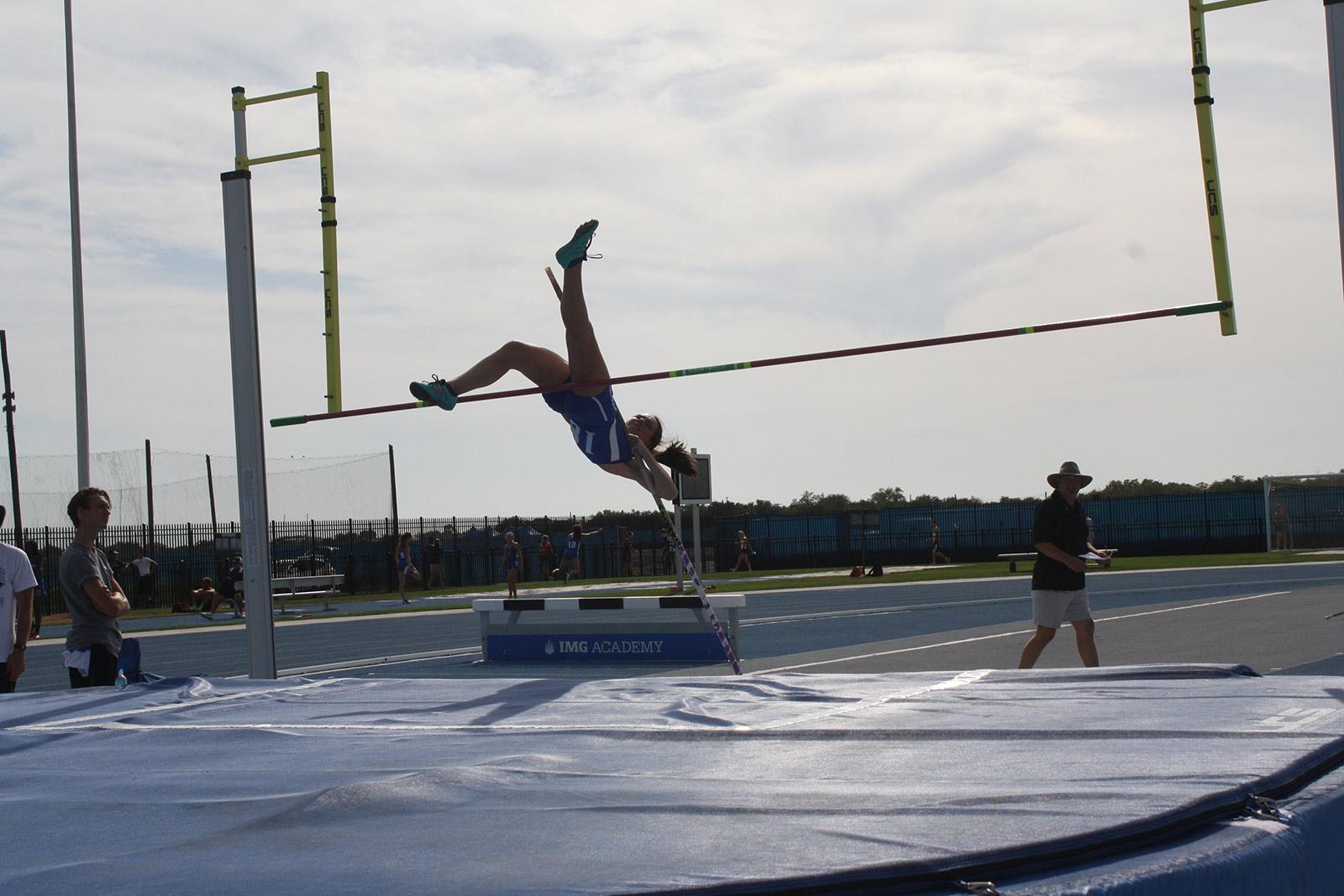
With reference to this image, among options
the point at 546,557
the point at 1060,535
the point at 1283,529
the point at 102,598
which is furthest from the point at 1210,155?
the point at 1283,529

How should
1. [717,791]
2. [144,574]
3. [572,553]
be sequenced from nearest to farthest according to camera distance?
[717,791] → [144,574] → [572,553]

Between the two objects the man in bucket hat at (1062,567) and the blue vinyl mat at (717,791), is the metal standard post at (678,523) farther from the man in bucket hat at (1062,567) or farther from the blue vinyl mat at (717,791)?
the blue vinyl mat at (717,791)

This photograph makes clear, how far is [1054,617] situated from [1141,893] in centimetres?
530

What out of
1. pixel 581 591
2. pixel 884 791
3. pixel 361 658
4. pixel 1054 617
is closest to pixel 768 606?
pixel 581 591

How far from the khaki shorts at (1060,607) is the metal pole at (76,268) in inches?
506

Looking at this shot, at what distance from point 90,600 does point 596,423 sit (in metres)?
2.42

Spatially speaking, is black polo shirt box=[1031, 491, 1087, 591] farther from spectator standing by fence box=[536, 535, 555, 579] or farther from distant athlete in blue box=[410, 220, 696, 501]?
spectator standing by fence box=[536, 535, 555, 579]

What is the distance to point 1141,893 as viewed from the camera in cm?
188

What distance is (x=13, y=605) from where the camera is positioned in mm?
5789

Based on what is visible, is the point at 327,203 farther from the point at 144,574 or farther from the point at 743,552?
the point at 743,552

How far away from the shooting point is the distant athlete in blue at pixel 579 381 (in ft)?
18.7

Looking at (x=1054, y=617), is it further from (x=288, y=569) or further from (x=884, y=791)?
(x=288, y=569)

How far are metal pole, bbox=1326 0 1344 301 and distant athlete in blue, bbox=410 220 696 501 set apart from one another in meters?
3.03

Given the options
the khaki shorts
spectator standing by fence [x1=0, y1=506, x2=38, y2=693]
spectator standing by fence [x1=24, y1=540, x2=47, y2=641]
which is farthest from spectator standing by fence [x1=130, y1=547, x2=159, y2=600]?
the khaki shorts
